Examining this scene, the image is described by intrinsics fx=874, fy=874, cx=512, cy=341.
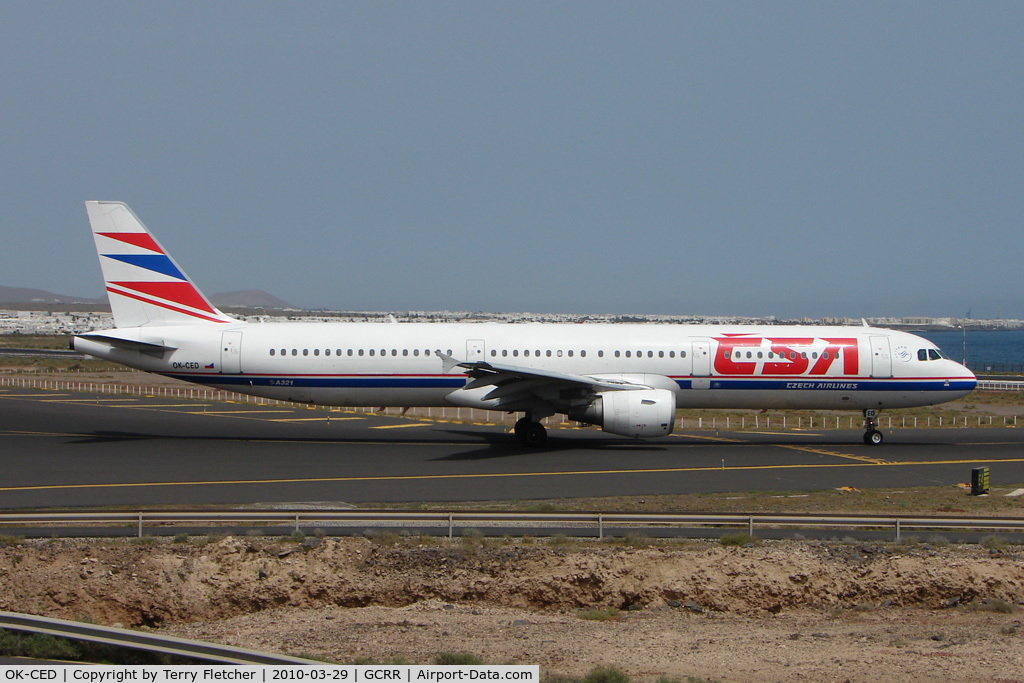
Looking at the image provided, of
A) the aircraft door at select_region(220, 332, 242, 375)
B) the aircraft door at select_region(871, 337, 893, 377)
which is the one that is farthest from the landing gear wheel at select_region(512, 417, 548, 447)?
the aircraft door at select_region(871, 337, 893, 377)

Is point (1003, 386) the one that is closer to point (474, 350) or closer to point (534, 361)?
point (534, 361)

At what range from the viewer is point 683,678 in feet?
36.5

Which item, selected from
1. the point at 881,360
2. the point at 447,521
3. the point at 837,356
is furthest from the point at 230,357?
the point at 881,360

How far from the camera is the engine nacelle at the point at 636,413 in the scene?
28.6 m

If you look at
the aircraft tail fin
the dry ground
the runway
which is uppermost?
the aircraft tail fin

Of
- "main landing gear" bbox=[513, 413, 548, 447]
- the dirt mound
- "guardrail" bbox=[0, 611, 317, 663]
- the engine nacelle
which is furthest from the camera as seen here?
"main landing gear" bbox=[513, 413, 548, 447]

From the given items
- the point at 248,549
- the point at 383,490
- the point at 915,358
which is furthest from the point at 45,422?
the point at 915,358

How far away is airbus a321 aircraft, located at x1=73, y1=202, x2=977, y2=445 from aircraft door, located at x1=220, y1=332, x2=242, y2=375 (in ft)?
0.12

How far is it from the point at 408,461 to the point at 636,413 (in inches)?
297

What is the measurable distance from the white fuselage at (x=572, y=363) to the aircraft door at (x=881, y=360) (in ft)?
0.12

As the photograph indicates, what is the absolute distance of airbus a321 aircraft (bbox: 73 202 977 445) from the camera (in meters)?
31.4

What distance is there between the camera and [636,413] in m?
28.6

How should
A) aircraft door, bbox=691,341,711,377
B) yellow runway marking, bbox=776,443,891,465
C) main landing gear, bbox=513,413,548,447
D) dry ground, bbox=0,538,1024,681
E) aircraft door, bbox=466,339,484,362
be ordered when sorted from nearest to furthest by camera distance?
dry ground, bbox=0,538,1024,681
yellow runway marking, bbox=776,443,891,465
main landing gear, bbox=513,413,548,447
aircraft door, bbox=691,341,711,377
aircraft door, bbox=466,339,484,362

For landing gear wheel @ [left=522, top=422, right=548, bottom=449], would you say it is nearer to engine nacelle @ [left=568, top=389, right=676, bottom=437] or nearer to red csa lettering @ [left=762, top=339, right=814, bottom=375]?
engine nacelle @ [left=568, top=389, right=676, bottom=437]
